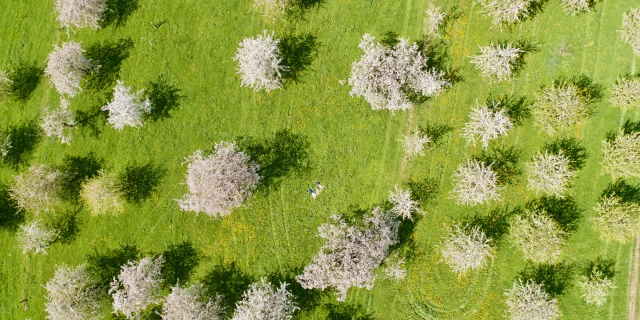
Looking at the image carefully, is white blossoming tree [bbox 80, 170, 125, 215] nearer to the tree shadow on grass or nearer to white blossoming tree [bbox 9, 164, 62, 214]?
white blossoming tree [bbox 9, 164, 62, 214]

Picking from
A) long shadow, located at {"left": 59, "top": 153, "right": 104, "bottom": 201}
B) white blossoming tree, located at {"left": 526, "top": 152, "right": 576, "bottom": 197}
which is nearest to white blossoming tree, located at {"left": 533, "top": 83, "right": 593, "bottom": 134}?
white blossoming tree, located at {"left": 526, "top": 152, "right": 576, "bottom": 197}

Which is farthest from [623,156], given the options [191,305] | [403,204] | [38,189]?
[38,189]

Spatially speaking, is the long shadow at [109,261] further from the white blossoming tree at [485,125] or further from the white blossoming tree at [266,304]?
the white blossoming tree at [485,125]

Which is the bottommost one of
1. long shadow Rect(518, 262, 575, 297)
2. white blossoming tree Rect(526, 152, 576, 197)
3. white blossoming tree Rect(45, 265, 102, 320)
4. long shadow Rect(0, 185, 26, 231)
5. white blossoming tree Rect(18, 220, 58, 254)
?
white blossoming tree Rect(45, 265, 102, 320)

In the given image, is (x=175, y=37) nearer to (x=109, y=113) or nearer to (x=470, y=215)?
(x=109, y=113)

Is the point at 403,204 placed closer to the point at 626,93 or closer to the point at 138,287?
the point at 626,93

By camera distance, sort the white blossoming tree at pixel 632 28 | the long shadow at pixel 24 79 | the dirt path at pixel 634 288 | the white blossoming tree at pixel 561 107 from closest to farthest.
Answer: the white blossoming tree at pixel 561 107
the white blossoming tree at pixel 632 28
the dirt path at pixel 634 288
the long shadow at pixel 24 79

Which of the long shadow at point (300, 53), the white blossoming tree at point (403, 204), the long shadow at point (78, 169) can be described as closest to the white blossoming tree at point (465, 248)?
the white blossoming tree at point (403, 204)
